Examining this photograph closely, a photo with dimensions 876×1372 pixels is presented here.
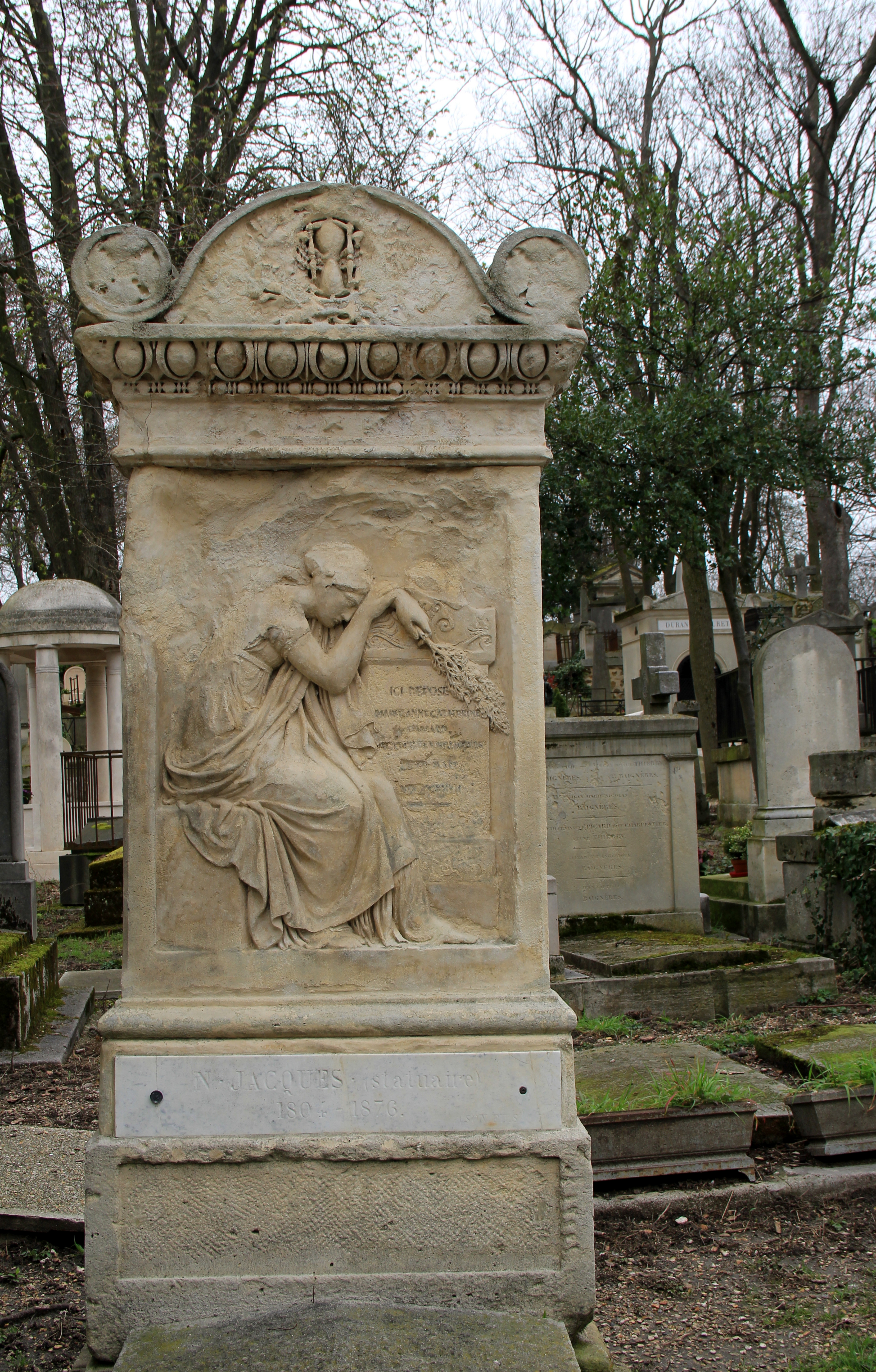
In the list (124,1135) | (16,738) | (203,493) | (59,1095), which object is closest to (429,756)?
(203,493)

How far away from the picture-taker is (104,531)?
15.9 metres

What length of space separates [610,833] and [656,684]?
7.82 ft

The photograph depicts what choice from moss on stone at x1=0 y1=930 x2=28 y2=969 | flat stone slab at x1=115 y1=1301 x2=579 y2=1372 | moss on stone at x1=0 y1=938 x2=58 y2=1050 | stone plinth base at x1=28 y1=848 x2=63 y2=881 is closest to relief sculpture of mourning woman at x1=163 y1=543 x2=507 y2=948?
flat stone slab at x1=115 y1=1301 x2=579 y2=1372

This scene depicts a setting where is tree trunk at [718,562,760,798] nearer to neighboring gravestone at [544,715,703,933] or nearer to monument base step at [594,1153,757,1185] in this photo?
neighboring gravestone at [544,715,703,933]

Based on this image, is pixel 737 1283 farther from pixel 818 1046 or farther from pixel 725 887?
pixel 725 887

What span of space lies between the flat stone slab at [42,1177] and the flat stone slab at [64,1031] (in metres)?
1.37

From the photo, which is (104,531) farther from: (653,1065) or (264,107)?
(653,1065)

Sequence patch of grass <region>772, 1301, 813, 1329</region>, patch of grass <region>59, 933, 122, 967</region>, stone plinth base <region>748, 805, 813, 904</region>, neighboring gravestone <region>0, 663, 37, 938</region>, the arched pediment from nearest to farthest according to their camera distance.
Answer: the arched pediment
patch of grass <region>772, 1301, 813, 1329</region>
neighboring gravestone <region>0, 663, 37, 938</region>
patch of grass <region>59, 933, 122, 967</region>
stone plinth base <region>748, 805, 813, 904</region>

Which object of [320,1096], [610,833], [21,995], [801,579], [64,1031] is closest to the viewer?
[320,1096]

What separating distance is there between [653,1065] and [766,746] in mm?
6307

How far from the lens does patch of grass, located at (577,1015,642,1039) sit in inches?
228

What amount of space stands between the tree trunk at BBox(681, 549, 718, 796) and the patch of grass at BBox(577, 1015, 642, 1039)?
12157 millimetres

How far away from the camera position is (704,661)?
1859 centimetres

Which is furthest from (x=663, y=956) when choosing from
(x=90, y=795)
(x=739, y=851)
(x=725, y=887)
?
(x=90, y=795)
